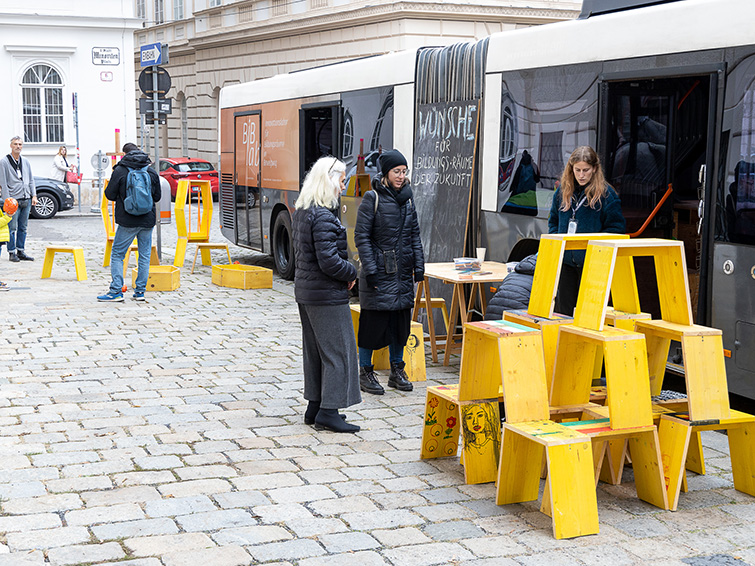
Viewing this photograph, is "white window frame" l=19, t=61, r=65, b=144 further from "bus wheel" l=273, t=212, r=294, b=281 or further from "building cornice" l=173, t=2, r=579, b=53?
"bus wheel" l=273, t=212, r=294, b=281

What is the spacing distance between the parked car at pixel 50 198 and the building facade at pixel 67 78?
3811 millimetres

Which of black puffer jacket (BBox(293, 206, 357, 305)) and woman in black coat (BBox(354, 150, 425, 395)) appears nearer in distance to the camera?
black puffer jacket (BBox(293, 206, 357, 305))

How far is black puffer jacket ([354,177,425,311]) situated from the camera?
7.17 m

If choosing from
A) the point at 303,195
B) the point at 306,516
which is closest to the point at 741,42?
the point at 303,195

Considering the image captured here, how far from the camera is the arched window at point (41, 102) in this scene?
28.0 m

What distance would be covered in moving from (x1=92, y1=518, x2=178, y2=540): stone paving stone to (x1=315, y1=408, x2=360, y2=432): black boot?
177cm

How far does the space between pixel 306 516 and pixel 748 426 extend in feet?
7.70

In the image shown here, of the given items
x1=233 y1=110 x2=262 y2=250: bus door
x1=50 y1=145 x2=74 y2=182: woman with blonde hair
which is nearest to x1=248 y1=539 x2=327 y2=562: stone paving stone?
x1=233 y1=110 x2=262 y2=250: bus door

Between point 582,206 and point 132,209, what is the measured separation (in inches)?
238

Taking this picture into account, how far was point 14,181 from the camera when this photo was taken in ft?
48.6

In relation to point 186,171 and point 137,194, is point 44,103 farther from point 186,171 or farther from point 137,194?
point 137,194

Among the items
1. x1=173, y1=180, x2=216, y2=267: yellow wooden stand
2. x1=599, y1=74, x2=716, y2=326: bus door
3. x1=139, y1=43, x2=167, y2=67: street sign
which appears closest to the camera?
x1=599, y1=74, x2=716, y2=326: bus door

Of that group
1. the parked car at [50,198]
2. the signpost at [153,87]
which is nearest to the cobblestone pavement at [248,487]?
the signpost at [153,87]

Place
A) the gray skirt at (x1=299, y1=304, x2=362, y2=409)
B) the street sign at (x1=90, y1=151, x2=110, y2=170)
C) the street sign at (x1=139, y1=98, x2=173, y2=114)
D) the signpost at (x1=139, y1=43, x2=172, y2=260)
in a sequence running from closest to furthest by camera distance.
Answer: the gray skirt at (x1=299, y1=304, x2=362, y2=409)
the signpost at (x1=139, y1=43, x2=172, y2=260)
the street sign at (x1=139, y1=98, x2=173, y2=114)
the street sign at (x1=90, y1=151, x2=110, y2=170)
